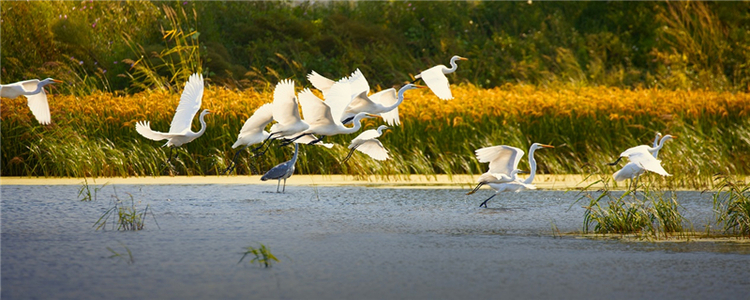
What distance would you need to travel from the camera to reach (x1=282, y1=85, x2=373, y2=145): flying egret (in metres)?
8.60

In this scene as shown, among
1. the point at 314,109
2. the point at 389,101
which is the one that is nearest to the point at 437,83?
the point at 389,101

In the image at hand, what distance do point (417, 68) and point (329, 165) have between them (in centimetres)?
988

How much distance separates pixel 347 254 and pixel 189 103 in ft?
13.9

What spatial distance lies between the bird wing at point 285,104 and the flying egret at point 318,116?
0.31ft

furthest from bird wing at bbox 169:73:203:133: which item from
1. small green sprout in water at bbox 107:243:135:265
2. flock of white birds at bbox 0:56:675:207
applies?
small green sprout in water at bbox 107:243:135:265

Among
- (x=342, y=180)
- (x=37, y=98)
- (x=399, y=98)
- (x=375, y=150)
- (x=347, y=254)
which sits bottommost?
(x=347, y=254)

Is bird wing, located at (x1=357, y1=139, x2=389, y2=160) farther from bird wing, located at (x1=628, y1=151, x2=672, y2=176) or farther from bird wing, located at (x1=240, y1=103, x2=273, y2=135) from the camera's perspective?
bird wing, located at (x1=628, y1=151, x2=672, y2=176)

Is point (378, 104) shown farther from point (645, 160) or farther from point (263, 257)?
point (263, 257)

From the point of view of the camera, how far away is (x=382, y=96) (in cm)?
1009

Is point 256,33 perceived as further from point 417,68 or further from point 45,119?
point 45,119

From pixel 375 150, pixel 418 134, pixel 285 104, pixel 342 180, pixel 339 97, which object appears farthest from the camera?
pixel 418 134

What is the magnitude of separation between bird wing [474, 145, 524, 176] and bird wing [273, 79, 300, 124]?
6.20 ft

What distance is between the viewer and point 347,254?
631cm

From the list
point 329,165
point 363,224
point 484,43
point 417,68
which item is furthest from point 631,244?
point 484,43
